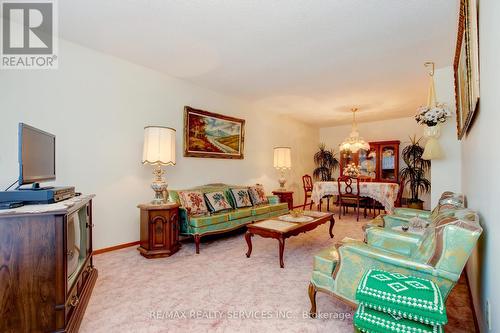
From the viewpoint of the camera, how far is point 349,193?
557 centimetres

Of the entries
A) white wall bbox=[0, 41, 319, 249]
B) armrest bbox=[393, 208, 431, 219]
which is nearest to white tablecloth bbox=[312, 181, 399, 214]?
armrest bbox=[393, 208, 431, 219]

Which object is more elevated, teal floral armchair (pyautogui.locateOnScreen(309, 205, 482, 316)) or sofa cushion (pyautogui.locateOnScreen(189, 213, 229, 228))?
teal floral armchair (pyautogui.locateOnScreen(309, 205, 482, 316))

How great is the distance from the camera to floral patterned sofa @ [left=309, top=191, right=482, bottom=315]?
4.27ft

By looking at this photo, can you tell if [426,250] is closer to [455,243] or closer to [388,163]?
[455,243]

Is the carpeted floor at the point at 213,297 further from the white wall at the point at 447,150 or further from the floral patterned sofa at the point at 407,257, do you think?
the white wall at the point at 447,150

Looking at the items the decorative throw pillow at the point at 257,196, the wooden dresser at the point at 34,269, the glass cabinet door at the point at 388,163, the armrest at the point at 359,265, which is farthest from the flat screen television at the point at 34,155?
the glass cabinet door at the point at 388,163

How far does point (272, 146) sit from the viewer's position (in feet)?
20.6

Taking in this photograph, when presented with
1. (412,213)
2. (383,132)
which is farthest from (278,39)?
(383,132)

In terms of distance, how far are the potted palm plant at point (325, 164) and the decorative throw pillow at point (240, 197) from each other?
4.08 m

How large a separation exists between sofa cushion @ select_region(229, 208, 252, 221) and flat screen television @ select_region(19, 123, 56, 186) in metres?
2.31

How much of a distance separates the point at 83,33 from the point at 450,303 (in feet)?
14.5

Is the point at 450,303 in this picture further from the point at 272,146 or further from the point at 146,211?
the point at 272,146

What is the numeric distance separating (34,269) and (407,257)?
88.1 inches

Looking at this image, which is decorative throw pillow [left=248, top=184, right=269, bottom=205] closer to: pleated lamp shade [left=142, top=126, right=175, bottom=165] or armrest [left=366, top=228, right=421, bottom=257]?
pleated lamp shade [left=142, top=126, right=175, bottom=165]
